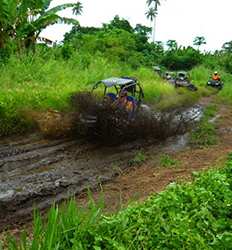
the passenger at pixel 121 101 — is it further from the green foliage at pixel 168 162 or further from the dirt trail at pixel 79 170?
the green foliage at pixel 168 162

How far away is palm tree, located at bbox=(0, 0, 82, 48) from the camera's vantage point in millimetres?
21031

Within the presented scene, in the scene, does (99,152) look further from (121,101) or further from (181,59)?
(181,59)

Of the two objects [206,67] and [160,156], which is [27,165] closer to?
[160,156]

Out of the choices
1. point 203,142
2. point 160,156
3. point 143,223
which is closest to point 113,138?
point 160,156

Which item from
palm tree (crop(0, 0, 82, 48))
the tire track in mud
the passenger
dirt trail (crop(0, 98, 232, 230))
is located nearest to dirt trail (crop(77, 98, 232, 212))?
dirt trail (crop(0, 98, 232, 230))

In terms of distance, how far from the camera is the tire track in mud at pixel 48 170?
10046mm

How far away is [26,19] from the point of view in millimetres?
22172

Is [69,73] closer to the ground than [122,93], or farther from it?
closer to the ground

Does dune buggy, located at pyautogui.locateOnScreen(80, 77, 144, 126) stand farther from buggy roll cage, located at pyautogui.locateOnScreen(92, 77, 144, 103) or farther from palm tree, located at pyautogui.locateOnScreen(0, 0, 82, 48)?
palm tree, located at pyautogui.locateOnScreen(0, 0, 82, 48)

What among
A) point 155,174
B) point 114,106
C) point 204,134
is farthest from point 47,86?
point 155,174

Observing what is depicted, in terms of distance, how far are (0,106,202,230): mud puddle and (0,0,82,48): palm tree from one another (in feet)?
24.2

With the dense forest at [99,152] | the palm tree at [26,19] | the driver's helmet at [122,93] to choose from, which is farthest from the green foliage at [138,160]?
the palm tree at [26,19]

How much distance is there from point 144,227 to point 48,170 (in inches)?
278

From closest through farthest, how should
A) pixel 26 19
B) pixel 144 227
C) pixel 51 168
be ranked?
pixel 144 227 < pixel 51 168 < pixel 26 19
